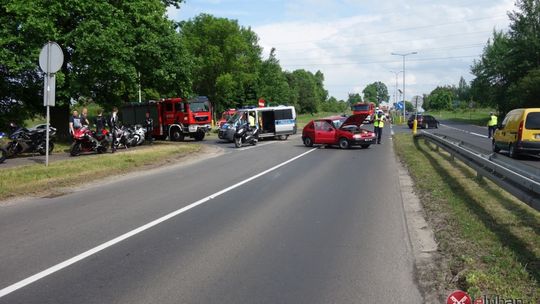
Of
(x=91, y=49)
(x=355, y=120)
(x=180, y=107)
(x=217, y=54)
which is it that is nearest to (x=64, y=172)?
(x=91, y=49)

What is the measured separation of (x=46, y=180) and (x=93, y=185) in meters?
1.30

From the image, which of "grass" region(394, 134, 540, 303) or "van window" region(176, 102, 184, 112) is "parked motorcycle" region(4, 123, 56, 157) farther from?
"grass" region(394, 134, 540, 303)

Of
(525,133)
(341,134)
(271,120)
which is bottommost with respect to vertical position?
(341,134)

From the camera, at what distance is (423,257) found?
595 centimetres

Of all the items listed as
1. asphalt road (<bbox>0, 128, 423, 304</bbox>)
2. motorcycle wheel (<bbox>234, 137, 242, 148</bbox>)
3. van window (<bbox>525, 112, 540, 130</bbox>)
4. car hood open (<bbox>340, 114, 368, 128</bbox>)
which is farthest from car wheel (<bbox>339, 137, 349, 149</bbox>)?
asphalt road (<bbox>0, 128, 423, 304</bbox>)

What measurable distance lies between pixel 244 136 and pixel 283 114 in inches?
246

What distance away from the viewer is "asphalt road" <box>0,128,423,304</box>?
4754 millimetres

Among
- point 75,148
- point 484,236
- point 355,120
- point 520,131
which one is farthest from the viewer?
point 355,120

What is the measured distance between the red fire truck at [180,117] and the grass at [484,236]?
2171 centimetres

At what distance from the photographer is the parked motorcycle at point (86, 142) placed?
18984mm

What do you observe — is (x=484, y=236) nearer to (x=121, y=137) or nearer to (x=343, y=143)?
(x=343, y=143)

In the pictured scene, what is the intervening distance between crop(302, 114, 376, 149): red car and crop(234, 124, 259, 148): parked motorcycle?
2.93 meters

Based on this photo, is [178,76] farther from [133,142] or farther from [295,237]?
[295,237]

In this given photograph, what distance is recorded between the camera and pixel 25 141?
61.7 ft
